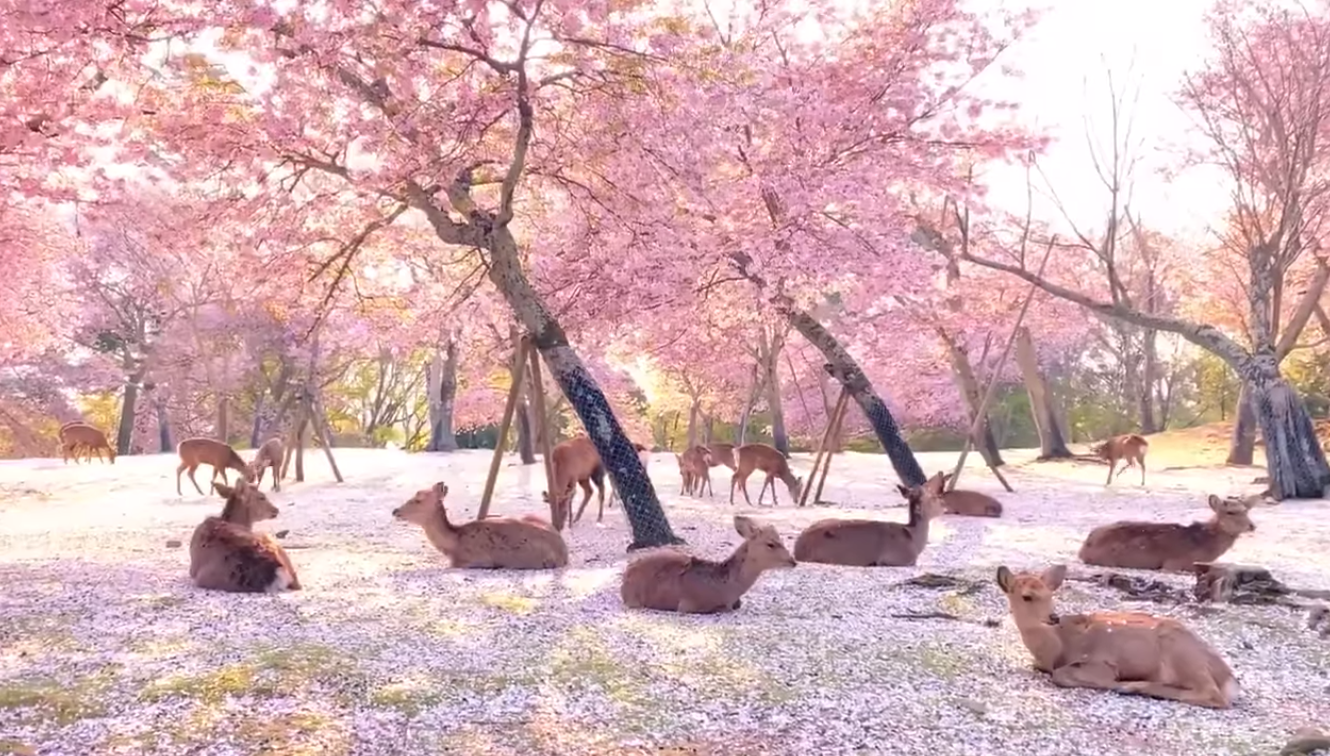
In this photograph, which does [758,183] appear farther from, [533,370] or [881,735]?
[881,735]

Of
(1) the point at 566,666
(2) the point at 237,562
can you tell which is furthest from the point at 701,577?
(2) the point at 237,562

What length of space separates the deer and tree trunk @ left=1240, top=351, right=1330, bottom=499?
6.98 m

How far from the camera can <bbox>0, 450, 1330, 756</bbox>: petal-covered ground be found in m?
3.41

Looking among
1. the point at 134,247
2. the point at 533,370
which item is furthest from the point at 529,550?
the point at 134,247

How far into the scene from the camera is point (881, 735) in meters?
3.47

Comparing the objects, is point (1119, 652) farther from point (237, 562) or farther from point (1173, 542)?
point (237, 562)

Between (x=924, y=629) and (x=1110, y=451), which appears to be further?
(x=1110, y=451)

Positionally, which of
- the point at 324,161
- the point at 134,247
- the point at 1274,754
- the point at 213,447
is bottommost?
the point at 1274,754

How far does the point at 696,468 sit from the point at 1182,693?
9.77 meters

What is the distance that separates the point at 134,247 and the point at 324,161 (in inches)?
732

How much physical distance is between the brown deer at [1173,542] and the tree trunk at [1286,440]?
6.67 metres

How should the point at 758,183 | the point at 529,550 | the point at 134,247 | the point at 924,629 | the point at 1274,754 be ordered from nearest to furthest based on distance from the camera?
the point at 1274,754 < the point at 924,629 < the point at 529,550 < the point at 758,183 < the point at 134,247

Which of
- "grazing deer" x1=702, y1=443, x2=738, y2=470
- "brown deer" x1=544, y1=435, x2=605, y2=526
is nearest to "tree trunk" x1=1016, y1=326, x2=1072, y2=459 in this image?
"grazing deer" x1=702, y1=443, x2=738, y2=470

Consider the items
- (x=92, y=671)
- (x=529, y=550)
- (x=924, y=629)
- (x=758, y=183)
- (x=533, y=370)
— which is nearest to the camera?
(x=92, y=671)
